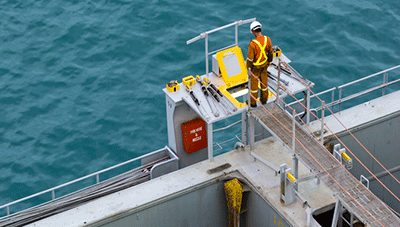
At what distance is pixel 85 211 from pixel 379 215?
8.18 meters

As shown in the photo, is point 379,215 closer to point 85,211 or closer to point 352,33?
point 85,211

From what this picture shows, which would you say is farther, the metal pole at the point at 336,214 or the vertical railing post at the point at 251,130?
the vertical railing post at the point at 251,130

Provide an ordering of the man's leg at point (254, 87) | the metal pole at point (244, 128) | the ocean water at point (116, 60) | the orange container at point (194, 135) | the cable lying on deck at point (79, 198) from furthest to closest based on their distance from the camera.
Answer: the ocean water at point (116, 60) < the orange container at point (194, 135) < the metal pole at point (244, 128) < the cable lying on deck at point (79, 198) < the man's leg at point (254, 87)

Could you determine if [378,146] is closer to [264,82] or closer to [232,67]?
[264,82]

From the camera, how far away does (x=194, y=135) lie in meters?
22.2

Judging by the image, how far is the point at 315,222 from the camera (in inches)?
746

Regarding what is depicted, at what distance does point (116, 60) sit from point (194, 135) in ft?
42.4

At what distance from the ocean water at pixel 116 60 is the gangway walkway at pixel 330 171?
10571 mm

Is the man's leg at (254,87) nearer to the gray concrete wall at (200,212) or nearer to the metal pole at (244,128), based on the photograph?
the metal pole at (244,128)

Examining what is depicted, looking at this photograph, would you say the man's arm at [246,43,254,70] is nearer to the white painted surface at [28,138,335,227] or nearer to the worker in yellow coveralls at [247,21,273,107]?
the worker in yellow coveralls at [247,21,273,107]

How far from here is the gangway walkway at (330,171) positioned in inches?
693

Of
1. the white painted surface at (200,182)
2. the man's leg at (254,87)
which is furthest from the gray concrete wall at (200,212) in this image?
the man's leg at (254,87)

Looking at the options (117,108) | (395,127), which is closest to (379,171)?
(395,127)

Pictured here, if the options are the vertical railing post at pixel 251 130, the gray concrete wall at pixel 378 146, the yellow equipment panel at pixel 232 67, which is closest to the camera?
the vertical railing post at pixel 251 130
